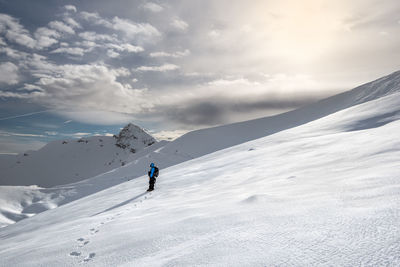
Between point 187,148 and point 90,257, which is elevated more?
point 187,148

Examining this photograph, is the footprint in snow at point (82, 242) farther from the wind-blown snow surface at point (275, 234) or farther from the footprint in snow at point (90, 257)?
the footprint in snow at point (90, 257)

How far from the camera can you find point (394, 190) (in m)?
3.24

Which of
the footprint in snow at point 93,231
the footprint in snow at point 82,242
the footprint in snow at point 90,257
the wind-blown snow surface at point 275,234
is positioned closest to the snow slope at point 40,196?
the footprint in snow at point 93,231

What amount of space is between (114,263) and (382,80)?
55.3 meters

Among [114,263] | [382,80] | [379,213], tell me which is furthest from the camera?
[382,80]

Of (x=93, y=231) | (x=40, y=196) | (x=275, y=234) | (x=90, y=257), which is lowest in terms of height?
(x=40, y=196)

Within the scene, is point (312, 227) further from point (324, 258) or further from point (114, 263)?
point (114, 263)

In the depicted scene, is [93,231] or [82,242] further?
[93,231]

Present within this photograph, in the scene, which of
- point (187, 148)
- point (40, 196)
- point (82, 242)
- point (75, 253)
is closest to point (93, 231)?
point (82, 242)

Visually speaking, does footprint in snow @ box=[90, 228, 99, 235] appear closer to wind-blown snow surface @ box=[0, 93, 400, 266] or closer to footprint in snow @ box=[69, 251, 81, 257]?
wind-blown snow surface @ box=[0, 93, 400, 266]

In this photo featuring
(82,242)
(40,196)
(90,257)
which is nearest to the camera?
Result: (90,257)

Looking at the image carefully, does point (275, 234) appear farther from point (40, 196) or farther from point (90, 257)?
point (40, 196)

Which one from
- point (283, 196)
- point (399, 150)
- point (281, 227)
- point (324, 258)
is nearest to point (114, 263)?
point (281, 227)

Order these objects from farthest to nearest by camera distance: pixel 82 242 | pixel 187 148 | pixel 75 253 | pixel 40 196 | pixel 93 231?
pixel 187 148
pixel 40 196
pixel 93 231
pixel 82 242
pixel 75 253
